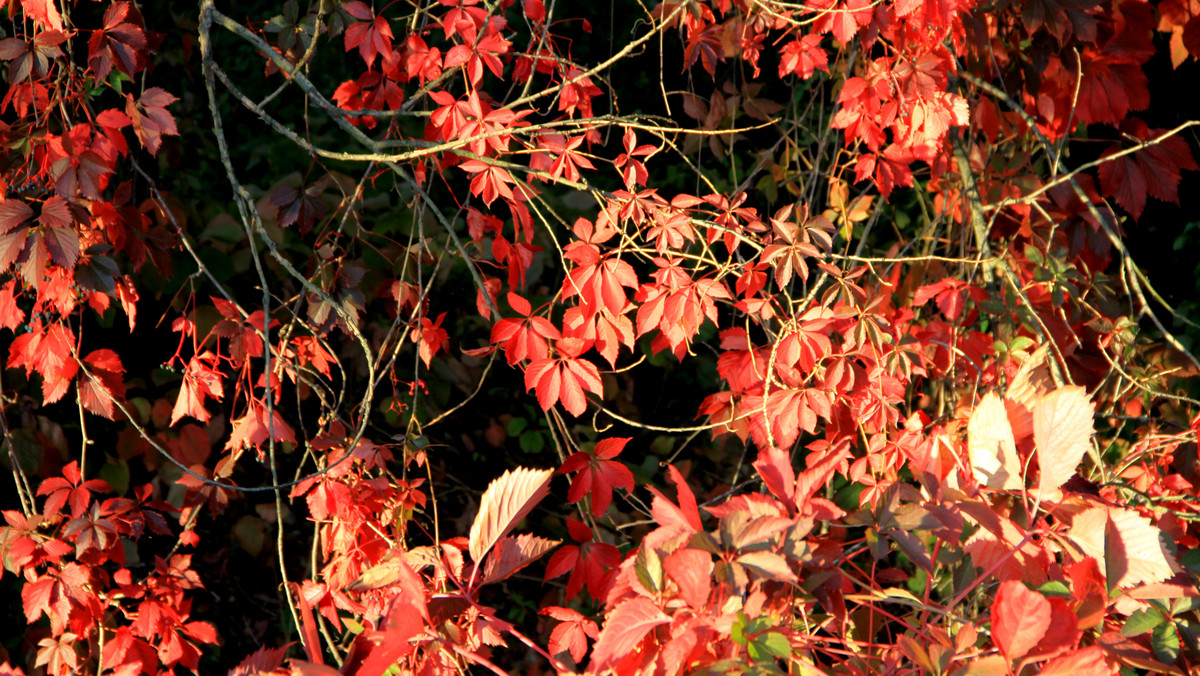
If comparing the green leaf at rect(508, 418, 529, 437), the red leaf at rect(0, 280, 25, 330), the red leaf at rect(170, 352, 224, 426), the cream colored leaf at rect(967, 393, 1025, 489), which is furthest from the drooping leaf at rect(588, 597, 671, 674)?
the green leaf at rect(508, 418, 529, 437)

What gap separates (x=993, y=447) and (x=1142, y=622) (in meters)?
Result: 0.18

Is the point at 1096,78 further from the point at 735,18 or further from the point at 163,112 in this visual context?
the point at 163,112

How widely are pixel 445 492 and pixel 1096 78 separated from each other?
204 cm

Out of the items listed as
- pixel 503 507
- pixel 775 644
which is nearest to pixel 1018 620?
pixel 775 644

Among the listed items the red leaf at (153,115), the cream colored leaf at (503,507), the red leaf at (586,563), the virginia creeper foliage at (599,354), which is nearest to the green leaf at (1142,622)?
the virginia creeper foliage at (599,354)

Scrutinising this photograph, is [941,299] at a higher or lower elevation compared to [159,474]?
higher

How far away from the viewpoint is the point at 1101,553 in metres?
0.71

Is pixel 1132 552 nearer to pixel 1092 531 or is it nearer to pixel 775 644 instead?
pixel 1092 531

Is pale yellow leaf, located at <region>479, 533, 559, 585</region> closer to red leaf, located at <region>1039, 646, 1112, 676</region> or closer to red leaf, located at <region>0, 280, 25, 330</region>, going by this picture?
red leaf, located at <region>1039, 646, 1112, 676</region>

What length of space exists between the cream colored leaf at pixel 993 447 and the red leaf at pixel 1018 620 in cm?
19

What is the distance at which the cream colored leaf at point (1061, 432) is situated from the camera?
70 cm

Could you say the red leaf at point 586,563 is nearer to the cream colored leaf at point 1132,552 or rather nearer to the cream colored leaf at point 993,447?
the cream colored leaf at point 993,447

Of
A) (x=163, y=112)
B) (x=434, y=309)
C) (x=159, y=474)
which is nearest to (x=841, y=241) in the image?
(x=434, y=309)

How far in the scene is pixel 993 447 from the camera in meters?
0.77
